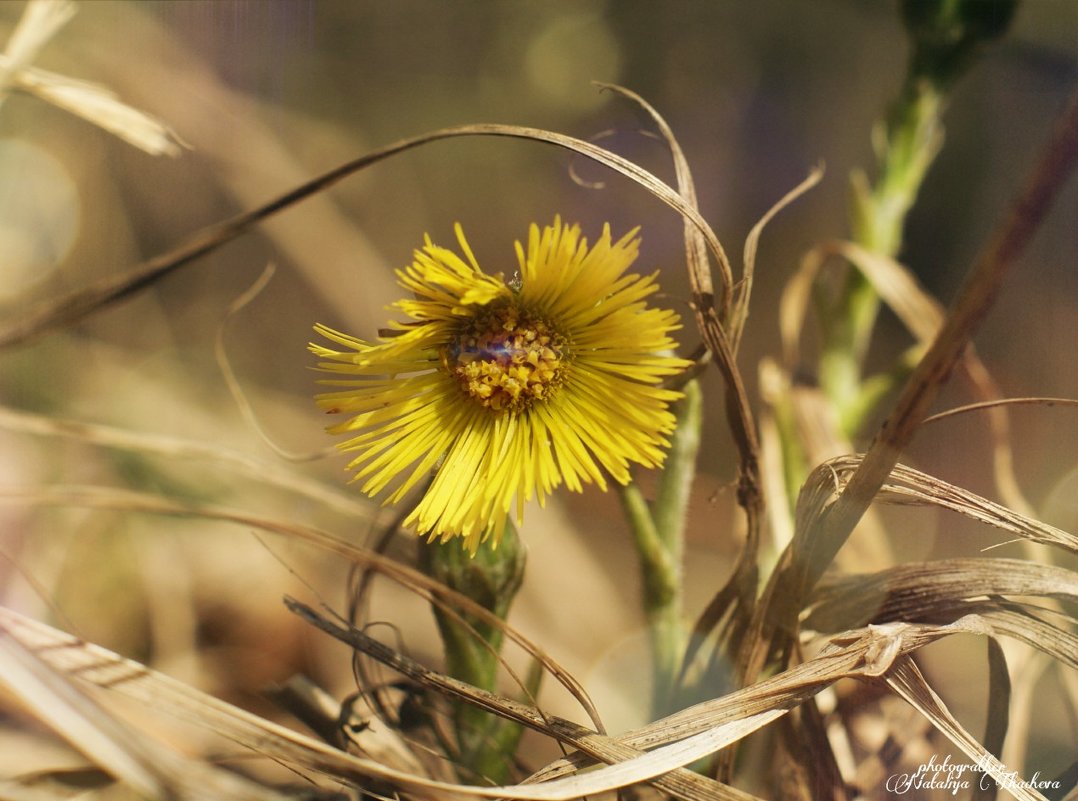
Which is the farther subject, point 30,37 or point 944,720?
point 30,37

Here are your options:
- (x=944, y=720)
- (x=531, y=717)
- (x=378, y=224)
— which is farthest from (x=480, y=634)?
(x=378, y=224)

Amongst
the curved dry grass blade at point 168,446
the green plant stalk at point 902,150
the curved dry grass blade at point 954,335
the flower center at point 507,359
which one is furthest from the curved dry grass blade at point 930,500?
the curved dry grass blade at point 168,446

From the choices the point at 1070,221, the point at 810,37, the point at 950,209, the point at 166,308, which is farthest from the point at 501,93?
the point at 1070,221

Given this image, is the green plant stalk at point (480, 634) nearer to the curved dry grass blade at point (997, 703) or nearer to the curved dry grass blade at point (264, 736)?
the curved dry grass blade at point (264, 736)

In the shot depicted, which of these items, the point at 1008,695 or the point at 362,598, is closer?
the point at 1008,695

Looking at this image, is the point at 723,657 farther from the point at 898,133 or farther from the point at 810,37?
the point at 810,37

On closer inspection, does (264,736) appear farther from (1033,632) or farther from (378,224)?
(378,224)
